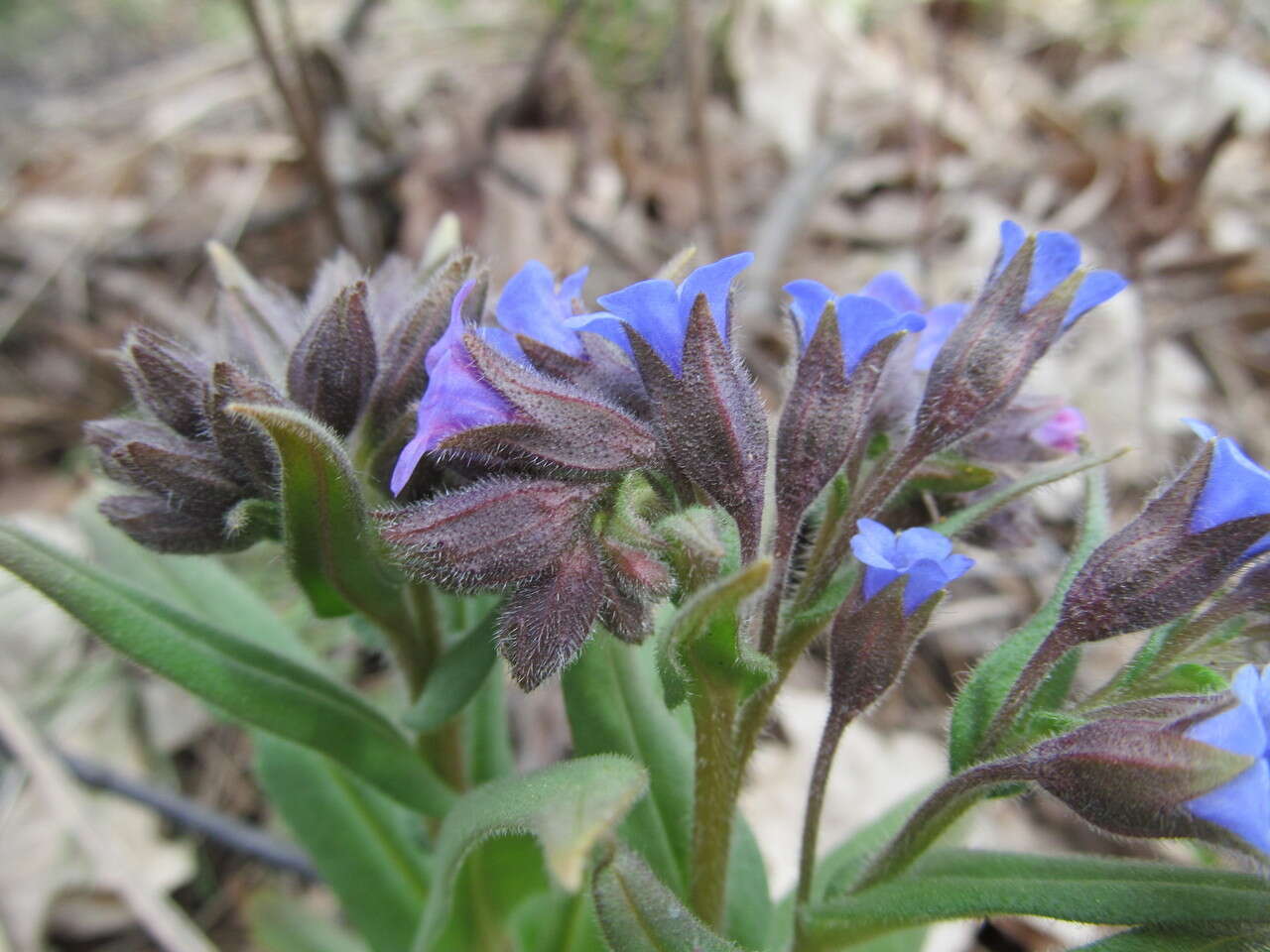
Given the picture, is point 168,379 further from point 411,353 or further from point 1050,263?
point 1050,263

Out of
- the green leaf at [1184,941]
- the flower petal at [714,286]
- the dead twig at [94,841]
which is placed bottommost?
the dead twig at [94,841]

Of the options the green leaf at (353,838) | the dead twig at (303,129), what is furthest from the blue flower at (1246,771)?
the dead twig at (303,129)

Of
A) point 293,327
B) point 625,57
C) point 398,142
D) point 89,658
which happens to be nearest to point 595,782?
point 293,327

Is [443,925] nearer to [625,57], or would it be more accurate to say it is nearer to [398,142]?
[398,142]

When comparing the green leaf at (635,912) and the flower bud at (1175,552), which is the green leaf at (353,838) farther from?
the flower bud at (1175,552)

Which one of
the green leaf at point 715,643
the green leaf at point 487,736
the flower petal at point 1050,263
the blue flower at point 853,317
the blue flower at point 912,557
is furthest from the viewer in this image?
the green leaf at point 487,736

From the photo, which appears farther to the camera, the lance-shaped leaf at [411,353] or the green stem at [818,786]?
the lance-shaped leaf at [411,353]
